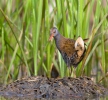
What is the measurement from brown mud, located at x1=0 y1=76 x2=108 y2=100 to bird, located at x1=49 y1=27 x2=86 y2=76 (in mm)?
292

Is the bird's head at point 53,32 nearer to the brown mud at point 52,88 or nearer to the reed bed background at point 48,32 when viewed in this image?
the reed bed background at point 48,32

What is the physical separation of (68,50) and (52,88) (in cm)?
67

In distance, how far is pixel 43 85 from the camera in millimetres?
7016

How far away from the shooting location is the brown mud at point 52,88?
6.97 meters

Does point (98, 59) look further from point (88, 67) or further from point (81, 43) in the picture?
point (81, 43)

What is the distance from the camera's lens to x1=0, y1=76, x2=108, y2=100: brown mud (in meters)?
6.97

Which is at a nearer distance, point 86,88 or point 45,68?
point 86,88

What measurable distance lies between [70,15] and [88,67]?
1028mm

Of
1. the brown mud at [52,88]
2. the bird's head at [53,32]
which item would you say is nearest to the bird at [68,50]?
the bird's head at [53,32]

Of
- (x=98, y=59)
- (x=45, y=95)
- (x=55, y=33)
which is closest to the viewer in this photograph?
(x=45, y=95)

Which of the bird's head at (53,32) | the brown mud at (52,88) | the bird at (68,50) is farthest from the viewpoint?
the bird's head at (53,32)

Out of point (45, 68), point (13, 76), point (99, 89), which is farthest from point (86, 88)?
point (13, 76)

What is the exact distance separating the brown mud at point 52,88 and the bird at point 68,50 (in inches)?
11.5

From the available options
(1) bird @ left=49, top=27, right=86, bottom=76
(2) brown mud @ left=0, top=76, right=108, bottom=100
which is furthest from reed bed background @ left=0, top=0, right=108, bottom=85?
(2) brown mud @ left=0, top=76, right=108, bottom=100
